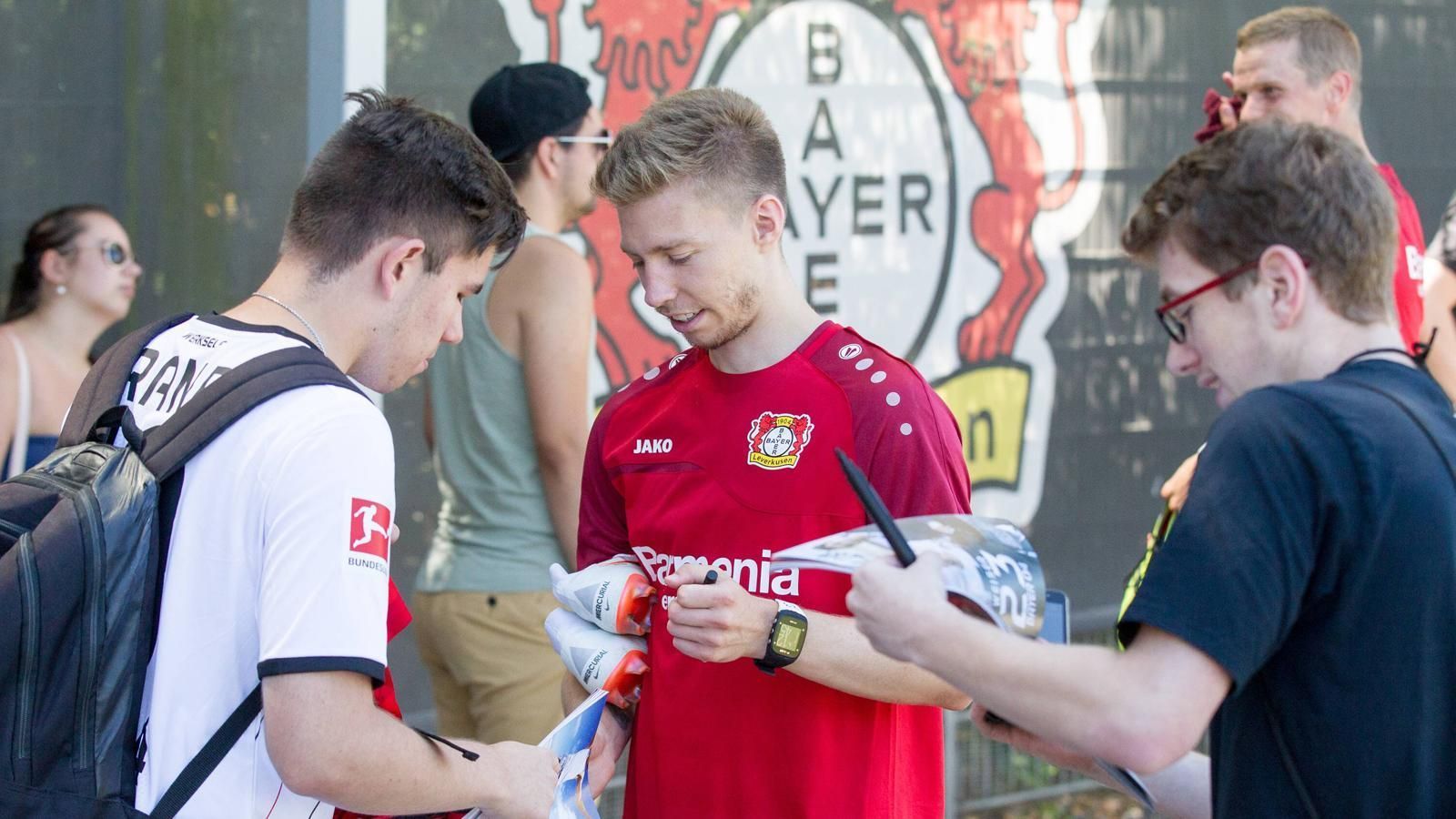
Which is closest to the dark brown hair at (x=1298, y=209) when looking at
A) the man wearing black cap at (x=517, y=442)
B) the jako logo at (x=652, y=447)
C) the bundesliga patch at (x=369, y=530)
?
the jako logo at (x=652, y=447)

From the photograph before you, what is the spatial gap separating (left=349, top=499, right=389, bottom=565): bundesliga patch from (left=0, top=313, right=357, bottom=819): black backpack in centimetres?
18

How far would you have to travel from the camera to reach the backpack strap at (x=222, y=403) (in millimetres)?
1854

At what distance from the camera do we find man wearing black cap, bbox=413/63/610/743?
3639mm

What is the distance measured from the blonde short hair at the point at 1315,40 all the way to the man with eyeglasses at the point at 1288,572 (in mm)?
2927

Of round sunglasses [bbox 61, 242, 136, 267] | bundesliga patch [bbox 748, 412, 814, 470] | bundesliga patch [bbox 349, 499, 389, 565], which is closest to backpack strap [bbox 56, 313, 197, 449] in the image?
bundesliga patch [bbox 349, 499, 389, 565]

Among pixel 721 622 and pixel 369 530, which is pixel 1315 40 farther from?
pixel 369 530

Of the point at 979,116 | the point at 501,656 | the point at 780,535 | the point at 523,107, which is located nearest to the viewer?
the point at 780,535

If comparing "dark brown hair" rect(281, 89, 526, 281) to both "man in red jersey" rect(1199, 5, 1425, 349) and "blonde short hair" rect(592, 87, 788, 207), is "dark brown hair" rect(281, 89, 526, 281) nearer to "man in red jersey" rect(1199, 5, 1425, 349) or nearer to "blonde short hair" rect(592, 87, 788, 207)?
"blonde short hair" rect(592, 87, 788, 207)

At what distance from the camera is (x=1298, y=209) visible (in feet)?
5.67

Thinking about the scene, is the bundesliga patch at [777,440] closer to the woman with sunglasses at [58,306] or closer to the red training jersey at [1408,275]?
the red training jersey at [1408,275]

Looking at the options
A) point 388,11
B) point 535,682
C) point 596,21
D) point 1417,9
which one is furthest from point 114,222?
point 1417,9

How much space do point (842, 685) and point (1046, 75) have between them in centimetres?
382

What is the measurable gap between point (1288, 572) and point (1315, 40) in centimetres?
335

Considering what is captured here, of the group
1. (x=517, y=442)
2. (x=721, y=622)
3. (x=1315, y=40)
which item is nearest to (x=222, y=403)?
(x=721, y=622)
